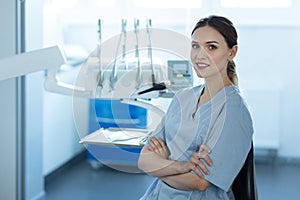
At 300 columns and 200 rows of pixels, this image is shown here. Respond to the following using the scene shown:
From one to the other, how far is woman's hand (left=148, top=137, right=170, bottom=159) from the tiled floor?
157cm

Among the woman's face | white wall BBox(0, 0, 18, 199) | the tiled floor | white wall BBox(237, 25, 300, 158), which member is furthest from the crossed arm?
white wall BBox(237, 25, 300, 158)

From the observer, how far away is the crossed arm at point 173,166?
1426 millimetres

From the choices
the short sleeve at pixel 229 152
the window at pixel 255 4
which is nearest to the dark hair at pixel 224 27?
the short sleeve at pixel 229 152

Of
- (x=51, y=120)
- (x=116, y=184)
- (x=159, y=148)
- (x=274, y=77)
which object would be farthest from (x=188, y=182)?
(x=274, y=77)

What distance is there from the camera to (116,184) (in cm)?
333

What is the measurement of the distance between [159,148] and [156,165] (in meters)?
0.07

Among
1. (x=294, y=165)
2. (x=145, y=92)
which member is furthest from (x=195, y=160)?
(x=294, y=165)

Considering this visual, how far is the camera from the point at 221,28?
1481 millimetres

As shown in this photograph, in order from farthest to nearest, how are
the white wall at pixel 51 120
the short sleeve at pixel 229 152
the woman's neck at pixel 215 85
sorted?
1. the white wall at pixel 51 120
2. the woman's neck at pixel 215 85
3. the short sleeve at pixel 229 152

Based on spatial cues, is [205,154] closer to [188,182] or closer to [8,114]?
[188,182]

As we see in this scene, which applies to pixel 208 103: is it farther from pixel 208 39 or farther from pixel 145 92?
pixel 145 92

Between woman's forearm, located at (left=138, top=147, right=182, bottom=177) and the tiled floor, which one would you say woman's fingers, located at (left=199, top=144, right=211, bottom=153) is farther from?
the tiled floor

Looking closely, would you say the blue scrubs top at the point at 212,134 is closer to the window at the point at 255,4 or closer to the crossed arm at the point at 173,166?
the crossed arm at the point at 173,166

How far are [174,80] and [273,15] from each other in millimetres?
2088
